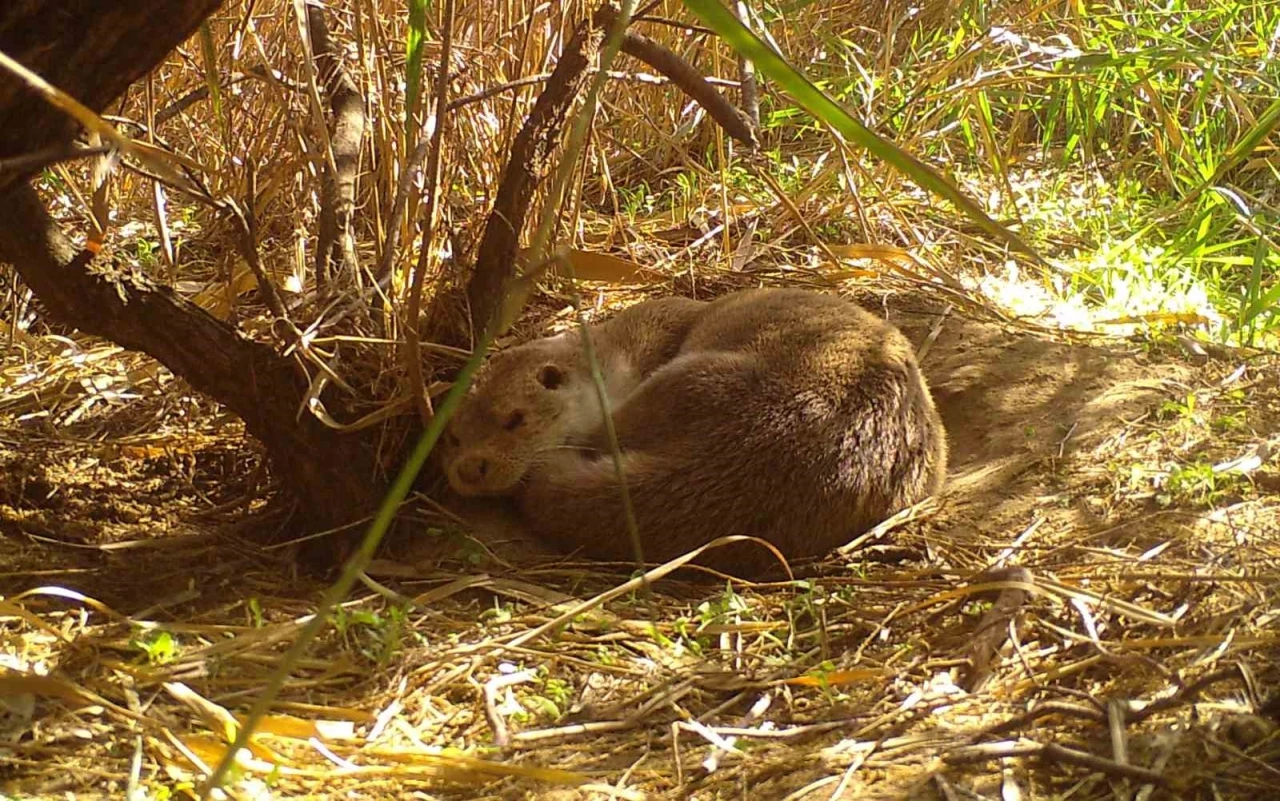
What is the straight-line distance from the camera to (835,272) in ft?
13.7

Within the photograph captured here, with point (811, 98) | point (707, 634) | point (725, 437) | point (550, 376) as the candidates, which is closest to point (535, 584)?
point (707, 634)

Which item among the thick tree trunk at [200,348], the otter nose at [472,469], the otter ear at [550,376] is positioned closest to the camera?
the thick tree trunk at [200,348]

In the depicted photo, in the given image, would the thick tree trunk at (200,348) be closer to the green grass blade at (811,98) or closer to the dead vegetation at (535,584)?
the dead vegetation at (535,584)

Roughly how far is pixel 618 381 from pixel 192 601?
1.44 m

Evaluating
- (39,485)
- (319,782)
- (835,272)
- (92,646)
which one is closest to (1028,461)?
(835,272)

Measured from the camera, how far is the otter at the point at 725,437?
2.71 metres

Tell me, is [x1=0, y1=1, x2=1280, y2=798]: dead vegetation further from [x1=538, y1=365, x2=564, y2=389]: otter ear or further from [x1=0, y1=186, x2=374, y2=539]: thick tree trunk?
[x1=538, y1=365, x2=564, y2=389]: otter ear

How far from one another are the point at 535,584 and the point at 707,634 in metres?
0.49

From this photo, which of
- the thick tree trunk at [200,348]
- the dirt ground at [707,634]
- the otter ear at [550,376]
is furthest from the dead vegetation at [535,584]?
the otter ear at [550,376]

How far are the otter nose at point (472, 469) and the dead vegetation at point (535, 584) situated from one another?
0.41 ft

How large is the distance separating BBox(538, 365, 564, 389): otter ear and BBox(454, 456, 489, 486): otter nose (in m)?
0.39

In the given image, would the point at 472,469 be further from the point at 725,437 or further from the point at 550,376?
the point at 725,437

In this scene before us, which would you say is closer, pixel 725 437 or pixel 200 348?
pixel 200 348

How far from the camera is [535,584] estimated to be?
263 cm
